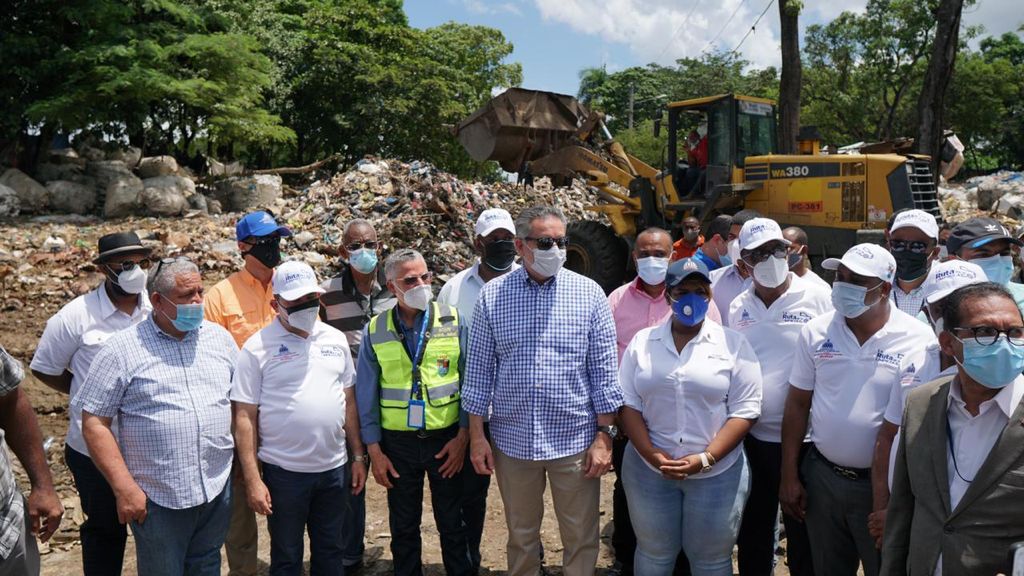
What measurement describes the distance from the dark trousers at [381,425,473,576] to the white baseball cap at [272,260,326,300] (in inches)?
32.0

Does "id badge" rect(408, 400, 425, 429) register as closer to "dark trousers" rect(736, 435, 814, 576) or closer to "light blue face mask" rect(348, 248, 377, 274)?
"light blue face mask" rect(348, 248, 377, 274)

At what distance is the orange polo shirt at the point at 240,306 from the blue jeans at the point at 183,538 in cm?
88

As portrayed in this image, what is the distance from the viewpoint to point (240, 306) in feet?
13.5

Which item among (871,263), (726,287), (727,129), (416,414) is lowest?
(416,414)

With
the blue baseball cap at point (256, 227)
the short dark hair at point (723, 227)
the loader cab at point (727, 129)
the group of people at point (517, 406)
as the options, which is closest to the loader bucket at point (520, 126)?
the loader cab at point (727, 129)

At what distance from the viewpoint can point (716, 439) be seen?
3393 millimetres

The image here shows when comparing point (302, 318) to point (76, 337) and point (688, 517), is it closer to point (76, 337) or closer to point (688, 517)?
point (76, 337)

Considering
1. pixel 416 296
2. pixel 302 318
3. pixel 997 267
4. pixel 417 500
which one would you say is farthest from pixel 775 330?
pixel 302 318

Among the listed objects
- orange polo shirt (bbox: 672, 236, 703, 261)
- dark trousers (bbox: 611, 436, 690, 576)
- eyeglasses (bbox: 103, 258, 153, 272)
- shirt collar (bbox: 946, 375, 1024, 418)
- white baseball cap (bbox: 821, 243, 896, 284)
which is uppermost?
eyeglasses (bbox: 103, 258, 153, 272)

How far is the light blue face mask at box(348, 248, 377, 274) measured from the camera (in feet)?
15.6

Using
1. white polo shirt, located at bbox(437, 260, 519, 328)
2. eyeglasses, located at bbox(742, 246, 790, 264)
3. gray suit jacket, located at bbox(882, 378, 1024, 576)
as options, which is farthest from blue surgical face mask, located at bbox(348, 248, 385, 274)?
gray suit jacket, located at bbox(882, 378, 1024, 576)

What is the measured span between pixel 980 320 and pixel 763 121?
336 inches

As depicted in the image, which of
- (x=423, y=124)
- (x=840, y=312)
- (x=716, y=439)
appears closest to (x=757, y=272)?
(x=840, y=312)

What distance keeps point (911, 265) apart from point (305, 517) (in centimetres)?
317
